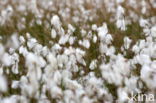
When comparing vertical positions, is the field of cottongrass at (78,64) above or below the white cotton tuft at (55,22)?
below

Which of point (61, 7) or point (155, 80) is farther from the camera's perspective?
point (61, 7)

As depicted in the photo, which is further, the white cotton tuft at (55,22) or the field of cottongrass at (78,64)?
the white cotton tuft at (55,22)

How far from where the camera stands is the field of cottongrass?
327 centimetres

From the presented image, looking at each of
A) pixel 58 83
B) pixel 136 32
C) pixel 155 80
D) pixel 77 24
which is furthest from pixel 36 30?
pixel 155 80

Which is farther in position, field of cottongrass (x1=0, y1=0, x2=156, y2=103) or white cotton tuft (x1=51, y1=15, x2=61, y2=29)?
white cotton tuft (x1=51, y1=15, x2=61, y2=29)

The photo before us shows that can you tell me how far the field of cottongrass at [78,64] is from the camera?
3273 millimetres

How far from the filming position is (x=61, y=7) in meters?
9.16

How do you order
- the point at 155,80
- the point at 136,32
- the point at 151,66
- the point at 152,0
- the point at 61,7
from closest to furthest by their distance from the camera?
the point at 155,80, the point at 151,66, the point at 136,32, the point at 152,0, the point at 61,7

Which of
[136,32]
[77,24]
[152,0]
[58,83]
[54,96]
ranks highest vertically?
[152,0]

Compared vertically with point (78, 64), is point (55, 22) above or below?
above

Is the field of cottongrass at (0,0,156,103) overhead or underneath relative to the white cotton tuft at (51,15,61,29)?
underneath

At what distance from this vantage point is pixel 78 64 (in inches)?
187

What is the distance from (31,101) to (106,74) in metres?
0.69

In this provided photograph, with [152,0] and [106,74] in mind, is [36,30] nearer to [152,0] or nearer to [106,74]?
[152,0]
